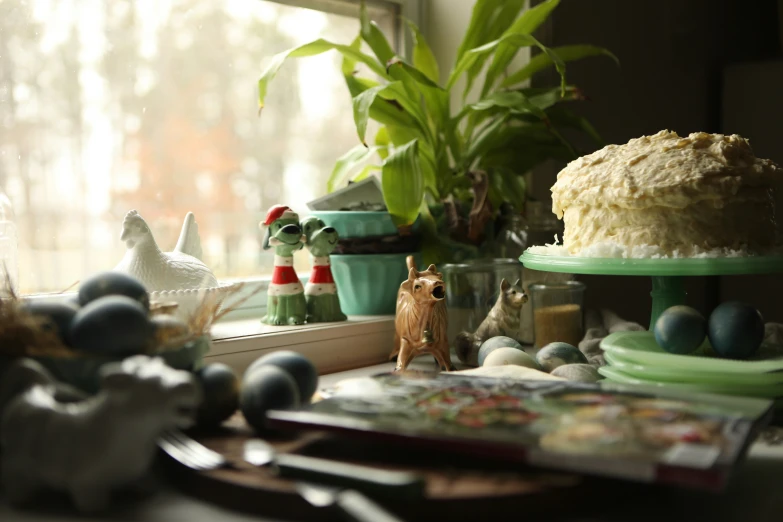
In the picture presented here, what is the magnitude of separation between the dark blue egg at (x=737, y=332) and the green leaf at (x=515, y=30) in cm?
71

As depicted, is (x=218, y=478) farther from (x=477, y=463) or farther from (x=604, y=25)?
(x=604, y=25)

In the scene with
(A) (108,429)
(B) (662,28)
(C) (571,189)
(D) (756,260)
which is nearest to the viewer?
(A) (108,429)

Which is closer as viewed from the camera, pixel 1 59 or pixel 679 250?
pixel 679 250

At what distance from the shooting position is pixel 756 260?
3.17 feet

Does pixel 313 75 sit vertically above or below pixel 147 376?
above

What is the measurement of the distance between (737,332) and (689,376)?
0.08 meters

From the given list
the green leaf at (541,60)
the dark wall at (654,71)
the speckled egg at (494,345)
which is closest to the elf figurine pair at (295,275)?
the speckled egg at (494,345)

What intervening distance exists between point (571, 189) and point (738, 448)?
0.56 metres

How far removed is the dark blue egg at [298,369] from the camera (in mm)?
774

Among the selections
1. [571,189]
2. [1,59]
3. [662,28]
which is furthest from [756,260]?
[662,28]

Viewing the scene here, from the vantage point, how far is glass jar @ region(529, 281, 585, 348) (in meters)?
1.27

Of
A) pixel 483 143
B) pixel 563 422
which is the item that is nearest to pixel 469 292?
pixel 483 143

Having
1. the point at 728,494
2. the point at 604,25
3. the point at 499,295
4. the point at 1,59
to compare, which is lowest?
the point at 728,494

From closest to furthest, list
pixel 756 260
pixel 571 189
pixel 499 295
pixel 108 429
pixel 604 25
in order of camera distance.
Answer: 1. pixel 108 429
2. pixel 756 260
3. pixel 571 189
4. pixel 499 295
5. pixel 604 25
